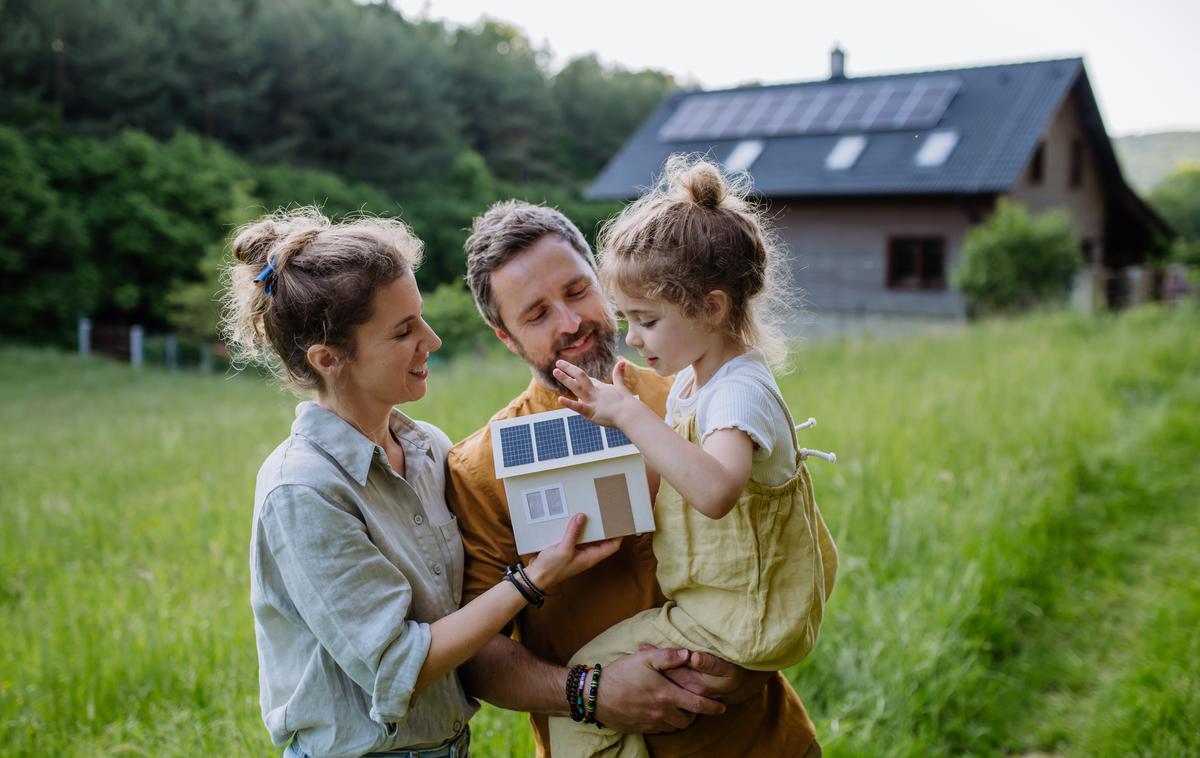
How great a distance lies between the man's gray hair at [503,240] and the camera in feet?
7.62

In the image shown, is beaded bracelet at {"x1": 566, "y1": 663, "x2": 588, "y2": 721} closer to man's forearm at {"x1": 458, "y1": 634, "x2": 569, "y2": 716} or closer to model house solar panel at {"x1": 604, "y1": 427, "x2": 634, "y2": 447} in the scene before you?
man's forearm at {"x1": 458, "y1": 634, "x2": 569, "y2": 716}

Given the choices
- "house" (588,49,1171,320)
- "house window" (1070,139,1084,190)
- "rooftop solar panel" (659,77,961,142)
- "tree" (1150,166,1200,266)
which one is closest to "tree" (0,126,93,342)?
"house" (588,49,1171,320)

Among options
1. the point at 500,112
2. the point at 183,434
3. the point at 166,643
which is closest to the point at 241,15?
the point at 500,112

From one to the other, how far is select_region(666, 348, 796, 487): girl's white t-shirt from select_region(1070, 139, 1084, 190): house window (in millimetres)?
24275

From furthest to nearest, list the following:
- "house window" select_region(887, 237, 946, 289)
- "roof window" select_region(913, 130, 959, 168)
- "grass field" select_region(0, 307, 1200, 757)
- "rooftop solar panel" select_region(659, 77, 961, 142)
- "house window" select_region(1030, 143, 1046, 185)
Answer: "house window" select_region(1030, 143, 1046, 185) < "house window" select_region(887, 237, 946, 289) < "rooftop solar panel" select_region(659, 77, 961, 142) < "roof window" select_region(913, 130, 959, 168) < "grass field" select_region(0, 307, 1200, 757)

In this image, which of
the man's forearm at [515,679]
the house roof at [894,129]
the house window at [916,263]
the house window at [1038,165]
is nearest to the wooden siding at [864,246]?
the house window at [916,263]

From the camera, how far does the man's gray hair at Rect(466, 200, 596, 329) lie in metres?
2.32

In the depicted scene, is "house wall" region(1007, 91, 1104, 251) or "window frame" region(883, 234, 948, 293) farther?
"house wall" region(1007, 91, 1104, 251)

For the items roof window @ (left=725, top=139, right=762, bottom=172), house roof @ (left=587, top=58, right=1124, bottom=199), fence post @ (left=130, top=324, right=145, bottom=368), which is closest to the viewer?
house roof @ (left=587, top=58, right=1124, bottom=199)

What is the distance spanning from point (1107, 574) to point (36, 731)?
468cm

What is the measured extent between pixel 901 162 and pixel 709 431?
64.2 feet

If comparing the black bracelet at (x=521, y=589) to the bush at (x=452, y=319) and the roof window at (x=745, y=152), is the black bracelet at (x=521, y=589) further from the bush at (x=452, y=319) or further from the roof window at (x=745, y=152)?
the roof window at (x=745, y=152)

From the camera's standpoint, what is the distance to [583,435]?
1.83 metres

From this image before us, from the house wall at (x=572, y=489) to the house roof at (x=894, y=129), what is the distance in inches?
722
